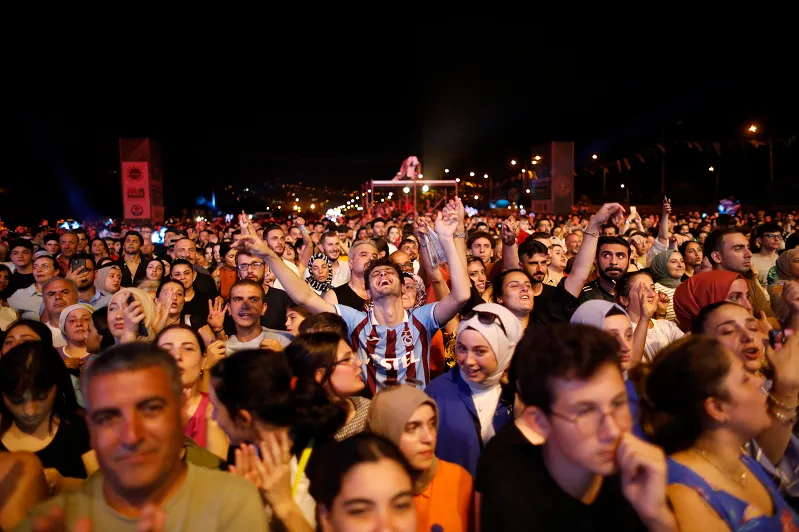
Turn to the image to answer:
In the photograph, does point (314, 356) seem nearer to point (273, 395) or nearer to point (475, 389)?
point (273, 395)

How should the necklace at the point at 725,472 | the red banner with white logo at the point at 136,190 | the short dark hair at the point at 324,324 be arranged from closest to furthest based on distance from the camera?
1. the necklace at the point at 725,472
2. the short dark hair at the point at 324,324
3. the red banner with white logo at the point at 136,190

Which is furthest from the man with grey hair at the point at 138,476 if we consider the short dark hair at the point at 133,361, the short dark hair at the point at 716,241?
the short dark hair at the point at 716,241

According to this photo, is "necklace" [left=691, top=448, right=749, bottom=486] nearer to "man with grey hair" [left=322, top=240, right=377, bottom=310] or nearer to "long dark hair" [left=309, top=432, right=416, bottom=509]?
"long dark hair" [left=309, top=432, right=416, bottom=509]

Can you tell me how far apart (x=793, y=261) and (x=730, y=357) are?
13.3 ft

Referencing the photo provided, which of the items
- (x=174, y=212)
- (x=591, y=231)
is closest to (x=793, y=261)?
(x=591, y=231)

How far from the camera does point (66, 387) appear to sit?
10.7 feet

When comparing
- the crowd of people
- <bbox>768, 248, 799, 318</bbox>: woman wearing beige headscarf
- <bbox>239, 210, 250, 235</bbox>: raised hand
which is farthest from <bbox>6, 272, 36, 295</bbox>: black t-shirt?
<bbox>768, 248, 799, 318</bbox>: woman wearing beige headscarf

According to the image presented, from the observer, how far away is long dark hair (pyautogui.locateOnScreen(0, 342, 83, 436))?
301 centimetres

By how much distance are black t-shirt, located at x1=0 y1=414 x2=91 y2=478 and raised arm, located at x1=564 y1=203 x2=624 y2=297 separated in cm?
382

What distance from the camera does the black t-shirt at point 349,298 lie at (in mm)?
5480

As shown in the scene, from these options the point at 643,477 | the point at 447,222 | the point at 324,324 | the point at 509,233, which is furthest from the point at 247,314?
the point at 643,477

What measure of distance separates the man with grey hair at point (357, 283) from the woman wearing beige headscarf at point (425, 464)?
2841 millimetres

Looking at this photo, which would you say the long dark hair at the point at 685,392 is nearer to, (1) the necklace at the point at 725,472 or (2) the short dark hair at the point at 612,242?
(1) the necklace at the point at 725,472

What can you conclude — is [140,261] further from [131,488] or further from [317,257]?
[131,488]
